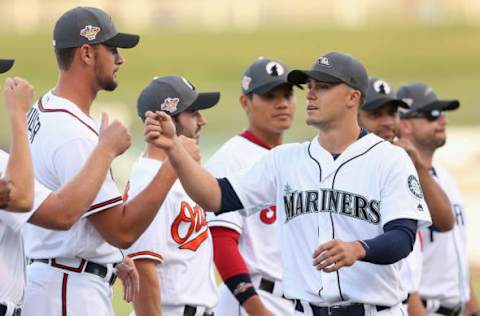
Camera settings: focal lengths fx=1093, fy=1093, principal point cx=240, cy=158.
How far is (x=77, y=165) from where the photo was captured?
207 inches

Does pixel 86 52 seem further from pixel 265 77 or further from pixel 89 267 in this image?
pixel 265 77

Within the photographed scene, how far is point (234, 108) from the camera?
2730 centimetres

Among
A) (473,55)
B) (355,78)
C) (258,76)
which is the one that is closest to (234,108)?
(473,55)

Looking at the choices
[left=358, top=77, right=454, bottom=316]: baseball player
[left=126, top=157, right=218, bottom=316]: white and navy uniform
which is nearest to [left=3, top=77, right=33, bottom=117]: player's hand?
[left=126, top=157, right=218, bottom=316]: white and navy uniform

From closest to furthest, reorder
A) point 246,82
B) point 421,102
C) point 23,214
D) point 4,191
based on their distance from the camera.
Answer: point 4,191, point 23,214, point 246,82, point 421,102

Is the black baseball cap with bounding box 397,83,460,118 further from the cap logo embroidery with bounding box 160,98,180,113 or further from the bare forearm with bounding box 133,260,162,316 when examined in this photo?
the bare forearm with bounding box 133,260,162,316

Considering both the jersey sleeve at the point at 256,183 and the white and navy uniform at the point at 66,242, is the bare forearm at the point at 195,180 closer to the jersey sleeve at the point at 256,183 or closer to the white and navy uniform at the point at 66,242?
the jersey sleeve at the point at 256,183

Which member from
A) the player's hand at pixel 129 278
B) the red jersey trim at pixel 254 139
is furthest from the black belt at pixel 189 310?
the red jersey trim at pixel 254 139

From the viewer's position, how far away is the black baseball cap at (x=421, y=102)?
27.4 ft

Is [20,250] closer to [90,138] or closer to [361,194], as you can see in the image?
[90,138]

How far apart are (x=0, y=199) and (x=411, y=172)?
2150 mm

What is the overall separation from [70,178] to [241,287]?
198cm

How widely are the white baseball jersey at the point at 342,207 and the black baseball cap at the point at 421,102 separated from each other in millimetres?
2741

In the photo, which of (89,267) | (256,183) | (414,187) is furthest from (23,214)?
(414,187)
